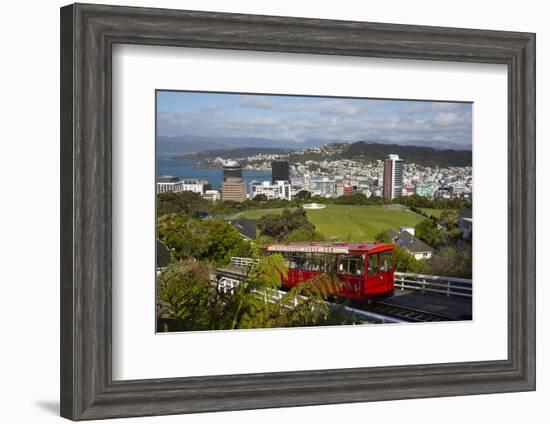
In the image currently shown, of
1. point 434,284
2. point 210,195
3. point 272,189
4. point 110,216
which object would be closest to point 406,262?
point 434,284

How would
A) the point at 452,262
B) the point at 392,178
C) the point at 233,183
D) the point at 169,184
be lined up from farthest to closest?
the point at 452,262 < the point at 392,178 < the point at 233,183 < the point at 169,184

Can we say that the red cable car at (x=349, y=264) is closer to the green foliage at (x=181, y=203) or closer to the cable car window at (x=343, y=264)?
the cable car window at (x=343, y=264)

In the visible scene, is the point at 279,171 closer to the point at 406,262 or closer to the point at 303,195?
the point at 303,195

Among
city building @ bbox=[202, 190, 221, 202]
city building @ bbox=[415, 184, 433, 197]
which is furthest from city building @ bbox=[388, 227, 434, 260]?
city building @ bbox=[202, 190, 221, 202]

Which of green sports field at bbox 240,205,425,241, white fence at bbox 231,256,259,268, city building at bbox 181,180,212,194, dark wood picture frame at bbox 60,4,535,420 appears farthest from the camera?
green sports field at bbox 240,205,425,241

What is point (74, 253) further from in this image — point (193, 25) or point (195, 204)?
point (193, 25)

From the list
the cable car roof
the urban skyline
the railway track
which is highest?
the urban skyline

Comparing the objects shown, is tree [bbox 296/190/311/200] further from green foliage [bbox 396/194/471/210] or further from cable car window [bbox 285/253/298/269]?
green foliage [bbox 396/194/471/210]
